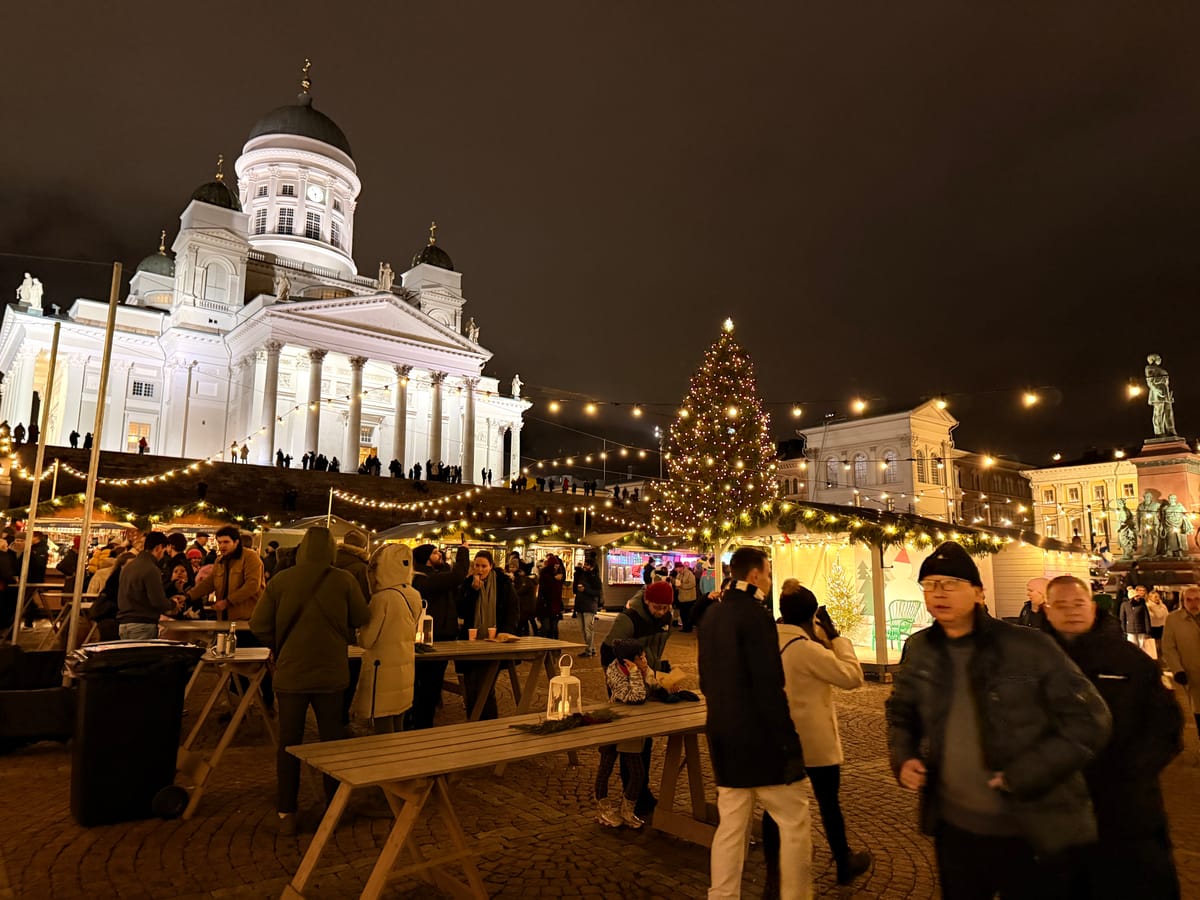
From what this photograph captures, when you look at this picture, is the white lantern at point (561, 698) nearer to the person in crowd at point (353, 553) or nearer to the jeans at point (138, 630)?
the person in crowd at point (353, 553)

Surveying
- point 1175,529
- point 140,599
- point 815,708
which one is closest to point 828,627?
point 815,708

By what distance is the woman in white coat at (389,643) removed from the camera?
5.56 meters

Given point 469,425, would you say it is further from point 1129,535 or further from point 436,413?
point 1129,535

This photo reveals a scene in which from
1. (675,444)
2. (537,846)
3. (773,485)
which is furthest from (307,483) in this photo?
(537,846)

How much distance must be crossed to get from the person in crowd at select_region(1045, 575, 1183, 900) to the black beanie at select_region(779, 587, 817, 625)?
1279mm

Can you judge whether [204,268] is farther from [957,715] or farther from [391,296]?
Result: [957,715]

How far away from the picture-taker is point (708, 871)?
4.54 metres

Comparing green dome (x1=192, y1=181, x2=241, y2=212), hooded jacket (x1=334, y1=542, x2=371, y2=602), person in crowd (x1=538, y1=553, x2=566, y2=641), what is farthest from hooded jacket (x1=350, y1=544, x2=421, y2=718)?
green dome (x1=192, y1=181, x2=241, y2=212)

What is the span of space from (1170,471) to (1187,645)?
1790cm

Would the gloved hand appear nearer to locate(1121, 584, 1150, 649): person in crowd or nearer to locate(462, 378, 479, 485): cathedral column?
locate(1121, 584, 1150, 649): person in crowd

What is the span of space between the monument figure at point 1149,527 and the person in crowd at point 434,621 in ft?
66.1

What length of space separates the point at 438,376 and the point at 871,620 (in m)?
36.7

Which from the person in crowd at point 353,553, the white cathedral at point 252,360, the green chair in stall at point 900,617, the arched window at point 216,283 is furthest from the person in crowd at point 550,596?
the arched window at point 216,283

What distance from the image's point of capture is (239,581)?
8.41 metres
